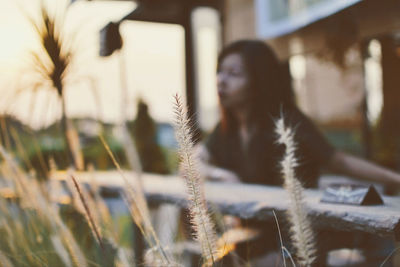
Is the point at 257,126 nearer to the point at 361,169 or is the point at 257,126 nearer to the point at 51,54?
the point at 361,169

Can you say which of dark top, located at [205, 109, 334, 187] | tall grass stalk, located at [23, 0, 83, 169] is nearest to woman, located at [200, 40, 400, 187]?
dark top, located at [205, 109, 334, 187]

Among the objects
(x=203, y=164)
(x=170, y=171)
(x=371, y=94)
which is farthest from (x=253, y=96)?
(x=170, y=171)

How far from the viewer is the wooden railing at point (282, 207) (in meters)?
0.90

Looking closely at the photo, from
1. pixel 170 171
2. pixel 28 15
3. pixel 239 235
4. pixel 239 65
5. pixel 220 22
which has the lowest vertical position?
pixel 170 171

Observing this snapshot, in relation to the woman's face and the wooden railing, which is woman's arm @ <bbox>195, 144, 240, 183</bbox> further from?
the woman's face

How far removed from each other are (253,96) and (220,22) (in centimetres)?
213

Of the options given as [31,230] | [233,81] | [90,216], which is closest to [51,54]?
[31,230]

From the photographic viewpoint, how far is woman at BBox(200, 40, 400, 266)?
1.69 meters

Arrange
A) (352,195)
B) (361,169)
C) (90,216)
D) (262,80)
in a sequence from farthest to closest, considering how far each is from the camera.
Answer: (262,80), (361,169), (352,195), (90,216)

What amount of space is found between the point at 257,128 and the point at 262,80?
23 cm

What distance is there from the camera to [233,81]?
176cm

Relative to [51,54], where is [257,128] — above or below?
below

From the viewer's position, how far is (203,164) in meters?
2.04

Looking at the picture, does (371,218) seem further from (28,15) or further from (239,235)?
(28,15)
